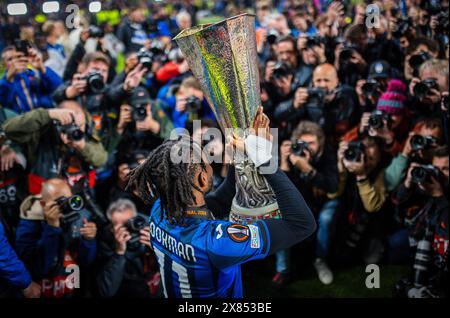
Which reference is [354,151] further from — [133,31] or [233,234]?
[133,31]

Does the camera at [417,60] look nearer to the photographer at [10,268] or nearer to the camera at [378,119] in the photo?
the camera at [378,119]

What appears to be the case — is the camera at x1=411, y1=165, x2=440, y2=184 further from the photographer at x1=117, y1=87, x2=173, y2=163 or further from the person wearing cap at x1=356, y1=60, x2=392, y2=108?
the photographer at x1=117, y1=87, x2=173, y2=163

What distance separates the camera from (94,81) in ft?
12.0

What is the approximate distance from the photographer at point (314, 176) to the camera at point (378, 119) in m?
0.30

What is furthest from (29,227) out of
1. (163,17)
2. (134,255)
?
(163,17)

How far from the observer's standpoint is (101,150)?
3584mm

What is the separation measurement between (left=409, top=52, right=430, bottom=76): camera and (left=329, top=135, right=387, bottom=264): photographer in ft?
2.30

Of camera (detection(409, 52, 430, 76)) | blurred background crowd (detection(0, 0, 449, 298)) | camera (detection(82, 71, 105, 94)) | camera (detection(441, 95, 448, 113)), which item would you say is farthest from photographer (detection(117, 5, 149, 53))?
camera (detection(441, 95, 448, 113))

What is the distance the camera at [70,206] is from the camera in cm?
296

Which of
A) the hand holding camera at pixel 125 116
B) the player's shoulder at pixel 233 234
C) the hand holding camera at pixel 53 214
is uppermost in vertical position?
the hand holding camera at pixel 125 116

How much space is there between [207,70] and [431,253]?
201 cm

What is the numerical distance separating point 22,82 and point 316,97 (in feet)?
6.79

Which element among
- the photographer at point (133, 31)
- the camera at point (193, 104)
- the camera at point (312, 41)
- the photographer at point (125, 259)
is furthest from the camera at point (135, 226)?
the photographer at point (133, 31)
